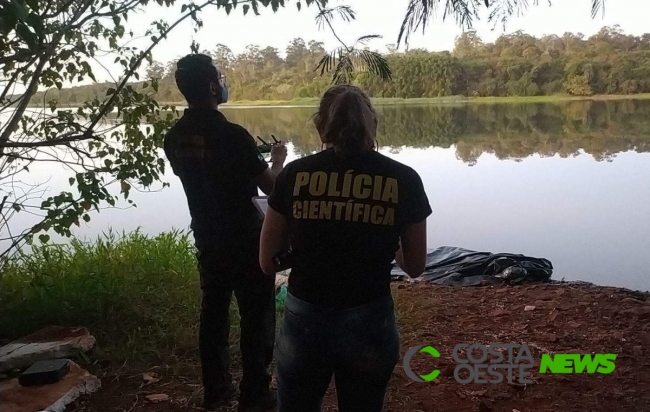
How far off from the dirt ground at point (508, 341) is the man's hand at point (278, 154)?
1.05m

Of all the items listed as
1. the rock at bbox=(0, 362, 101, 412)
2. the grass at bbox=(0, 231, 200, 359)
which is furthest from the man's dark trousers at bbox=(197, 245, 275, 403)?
the grass at bbox=(0, 231, 200, 359)

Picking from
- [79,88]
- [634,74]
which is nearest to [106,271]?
[79,88]

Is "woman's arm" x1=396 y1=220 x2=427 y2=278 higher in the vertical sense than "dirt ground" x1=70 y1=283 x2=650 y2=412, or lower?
higher

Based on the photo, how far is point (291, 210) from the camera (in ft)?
4.79

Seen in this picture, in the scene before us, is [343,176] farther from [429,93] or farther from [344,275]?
[429,93]

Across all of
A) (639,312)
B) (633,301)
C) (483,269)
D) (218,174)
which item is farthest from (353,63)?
(483,269)

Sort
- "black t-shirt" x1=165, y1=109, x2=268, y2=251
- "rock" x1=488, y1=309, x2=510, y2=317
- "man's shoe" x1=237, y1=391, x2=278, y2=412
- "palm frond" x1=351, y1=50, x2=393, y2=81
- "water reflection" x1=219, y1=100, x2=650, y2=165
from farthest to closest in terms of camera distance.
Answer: "water reflection" x1=219, y1=100, x2=650, y2=165
"rock" x1=488, y1=309, x2=510, y2=317
"palm frond" x1=351, y1=50, x2=393, y2=81
"man's shoe" x1=237, y1=391, x2=278, y2=412
"black t-shirt" x1=165, y1=109, x2=268, y2=251

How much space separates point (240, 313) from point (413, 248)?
97cm

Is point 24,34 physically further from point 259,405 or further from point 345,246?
point 259,405

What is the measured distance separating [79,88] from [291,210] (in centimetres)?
260

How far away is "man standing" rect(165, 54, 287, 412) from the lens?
208cm

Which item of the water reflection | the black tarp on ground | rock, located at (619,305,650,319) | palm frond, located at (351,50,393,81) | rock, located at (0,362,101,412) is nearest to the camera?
rock, located at (0,362,101,412)

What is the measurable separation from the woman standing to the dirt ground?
107 cm

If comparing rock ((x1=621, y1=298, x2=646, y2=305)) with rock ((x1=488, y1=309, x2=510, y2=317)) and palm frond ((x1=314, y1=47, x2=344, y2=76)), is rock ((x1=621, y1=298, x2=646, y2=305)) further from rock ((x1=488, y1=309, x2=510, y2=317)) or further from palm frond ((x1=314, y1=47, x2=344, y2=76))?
palm frond ((x1=314, y1=47, x2=344, y2=76))
